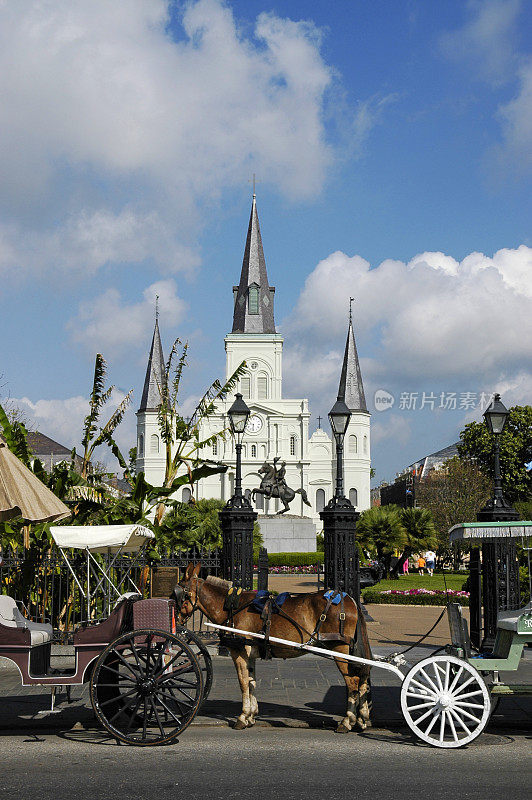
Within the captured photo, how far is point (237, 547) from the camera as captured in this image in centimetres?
1366

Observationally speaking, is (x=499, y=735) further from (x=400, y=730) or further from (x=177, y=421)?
(x=177, y=421)

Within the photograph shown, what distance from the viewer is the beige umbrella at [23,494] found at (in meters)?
8.98

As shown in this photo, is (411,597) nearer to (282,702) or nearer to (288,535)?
(282,702)

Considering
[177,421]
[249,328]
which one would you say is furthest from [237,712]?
[249,328]

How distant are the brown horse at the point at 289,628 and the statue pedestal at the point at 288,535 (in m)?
47.8

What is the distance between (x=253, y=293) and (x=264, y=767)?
84758 millimetres

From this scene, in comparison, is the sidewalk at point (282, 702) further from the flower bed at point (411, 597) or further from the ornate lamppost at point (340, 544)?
the flower bed at point (411, 597)

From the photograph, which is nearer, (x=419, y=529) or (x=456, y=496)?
(x=419, y=529)

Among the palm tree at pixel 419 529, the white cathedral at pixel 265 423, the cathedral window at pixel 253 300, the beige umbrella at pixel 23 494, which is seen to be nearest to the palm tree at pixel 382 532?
the palm tree at pixel 419 529

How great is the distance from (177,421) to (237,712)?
9022 millimetres

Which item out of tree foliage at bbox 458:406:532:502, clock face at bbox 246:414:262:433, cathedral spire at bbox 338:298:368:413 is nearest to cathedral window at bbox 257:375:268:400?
clock face at bbox 246:414:262:433

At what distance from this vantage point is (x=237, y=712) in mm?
9016

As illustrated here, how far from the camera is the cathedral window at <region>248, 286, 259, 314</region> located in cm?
9006

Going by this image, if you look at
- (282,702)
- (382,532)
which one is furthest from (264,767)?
(382,532)
